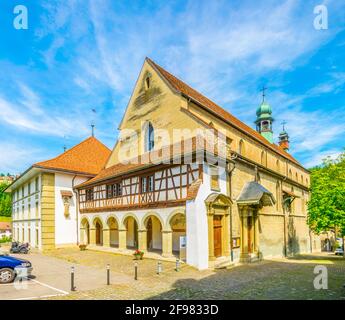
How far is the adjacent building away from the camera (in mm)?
27188

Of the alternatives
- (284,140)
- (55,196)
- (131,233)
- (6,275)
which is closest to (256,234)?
(131,233)

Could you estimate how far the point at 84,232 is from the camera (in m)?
28.5

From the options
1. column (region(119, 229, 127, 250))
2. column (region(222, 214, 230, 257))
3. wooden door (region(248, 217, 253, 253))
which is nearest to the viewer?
column (region(222, 214, 230, 257))

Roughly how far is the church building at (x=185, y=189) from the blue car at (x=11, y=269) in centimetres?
787

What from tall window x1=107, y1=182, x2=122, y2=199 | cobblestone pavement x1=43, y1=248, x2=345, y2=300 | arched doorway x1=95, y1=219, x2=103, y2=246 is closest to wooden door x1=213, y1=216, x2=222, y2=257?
cobblestone pavement x1=43, y1=248, x2=345, y2=300

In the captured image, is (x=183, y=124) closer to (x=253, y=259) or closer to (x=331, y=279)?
(x=253, y=259)

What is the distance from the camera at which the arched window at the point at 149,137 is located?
77.8 feet

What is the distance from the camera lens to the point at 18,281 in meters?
12.6

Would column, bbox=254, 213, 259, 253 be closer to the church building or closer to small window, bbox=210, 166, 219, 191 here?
the church building

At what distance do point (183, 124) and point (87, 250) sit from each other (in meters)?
13.9

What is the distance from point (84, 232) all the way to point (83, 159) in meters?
7.57

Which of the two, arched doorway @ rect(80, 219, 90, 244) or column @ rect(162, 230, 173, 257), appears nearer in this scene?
column @ rect(162, 230, 173, 257)

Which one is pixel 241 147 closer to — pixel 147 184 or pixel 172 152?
pixel 172 152

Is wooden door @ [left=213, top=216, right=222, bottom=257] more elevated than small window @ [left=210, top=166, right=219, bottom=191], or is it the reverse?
small window @ [left=210, top=166, right=219, bottom=191]
